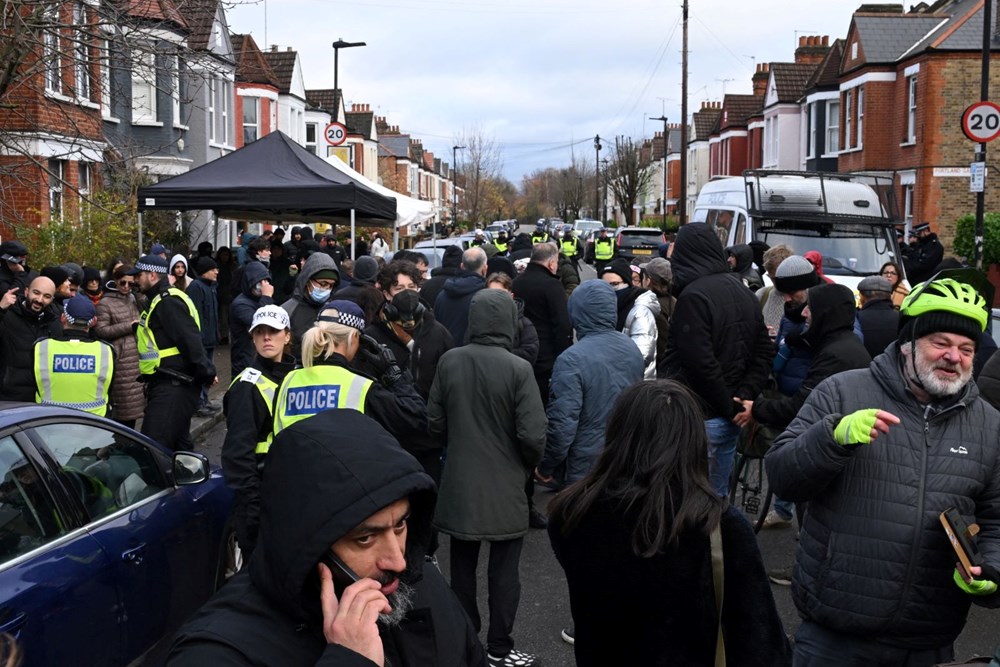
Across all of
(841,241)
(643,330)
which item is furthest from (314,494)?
(841,241)

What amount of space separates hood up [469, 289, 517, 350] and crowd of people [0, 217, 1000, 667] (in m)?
0.01

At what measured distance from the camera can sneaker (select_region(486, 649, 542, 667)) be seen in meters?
5.22

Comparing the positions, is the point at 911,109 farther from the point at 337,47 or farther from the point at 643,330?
the point at 643,330

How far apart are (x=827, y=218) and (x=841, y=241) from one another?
1.27 ft

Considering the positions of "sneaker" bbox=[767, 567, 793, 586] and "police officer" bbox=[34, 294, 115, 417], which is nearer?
"sneaker" bbox=[767, 567, 793, 586]

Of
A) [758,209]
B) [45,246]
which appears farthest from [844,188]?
[45,246]

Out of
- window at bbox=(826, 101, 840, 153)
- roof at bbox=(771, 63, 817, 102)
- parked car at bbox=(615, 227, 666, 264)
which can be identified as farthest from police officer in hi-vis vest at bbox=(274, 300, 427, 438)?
roof at bbox=(771, 63, 817, 102)

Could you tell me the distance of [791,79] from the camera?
48.4m

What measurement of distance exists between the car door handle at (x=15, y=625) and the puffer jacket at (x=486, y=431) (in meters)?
2.12

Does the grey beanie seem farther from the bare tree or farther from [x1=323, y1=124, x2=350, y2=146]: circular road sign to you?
the bare tree

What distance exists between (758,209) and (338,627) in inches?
524

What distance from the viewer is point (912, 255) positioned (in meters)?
17.9

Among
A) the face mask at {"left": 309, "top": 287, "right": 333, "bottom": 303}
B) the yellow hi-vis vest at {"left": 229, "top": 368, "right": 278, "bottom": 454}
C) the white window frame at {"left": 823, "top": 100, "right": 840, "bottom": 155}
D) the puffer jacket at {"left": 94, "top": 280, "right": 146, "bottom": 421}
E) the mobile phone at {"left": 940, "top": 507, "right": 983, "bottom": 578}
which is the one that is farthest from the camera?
the white window frame at {"left": 823, "top": 100, "right": 840, "bottom": 155}

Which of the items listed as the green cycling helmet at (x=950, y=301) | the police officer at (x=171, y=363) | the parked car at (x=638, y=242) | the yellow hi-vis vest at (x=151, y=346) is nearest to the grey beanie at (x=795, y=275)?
the green cycling helmet at (x=950, y=301)
